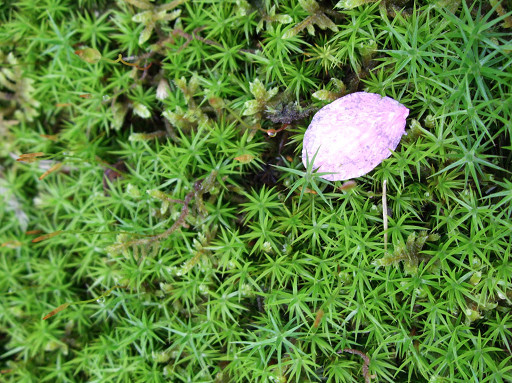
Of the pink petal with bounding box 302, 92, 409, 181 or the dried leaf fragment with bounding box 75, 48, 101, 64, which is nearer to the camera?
the pink petal with bounding box 302, 92, 409, 181

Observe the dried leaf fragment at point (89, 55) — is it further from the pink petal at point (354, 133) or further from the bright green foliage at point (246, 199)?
the pink petal at point (354, 133)

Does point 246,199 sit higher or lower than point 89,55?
lower

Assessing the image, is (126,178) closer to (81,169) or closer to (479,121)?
(81,169)

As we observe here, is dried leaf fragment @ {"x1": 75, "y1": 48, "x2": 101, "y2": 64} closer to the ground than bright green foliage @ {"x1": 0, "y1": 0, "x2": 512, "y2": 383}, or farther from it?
farther from it

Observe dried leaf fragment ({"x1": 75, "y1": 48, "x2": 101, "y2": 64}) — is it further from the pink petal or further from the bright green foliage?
the pink petal

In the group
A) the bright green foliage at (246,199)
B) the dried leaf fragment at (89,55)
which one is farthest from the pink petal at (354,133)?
the dried leaf fragment at (89,55)

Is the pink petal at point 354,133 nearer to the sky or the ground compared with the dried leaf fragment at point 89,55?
nearer to the ground

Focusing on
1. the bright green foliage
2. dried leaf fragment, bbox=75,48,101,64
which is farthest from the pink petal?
dried leaf fragment, bbox=75,48,101,64

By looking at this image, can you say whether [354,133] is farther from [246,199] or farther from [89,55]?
[89,55]

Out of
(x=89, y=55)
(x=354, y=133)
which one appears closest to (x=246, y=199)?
(x=354, y=133)
